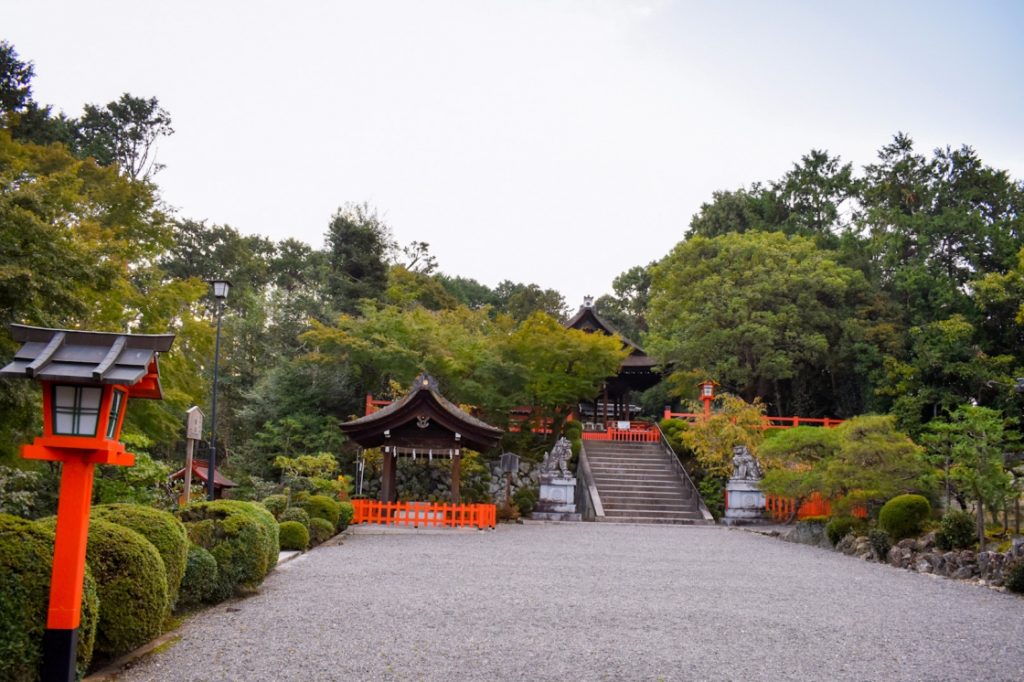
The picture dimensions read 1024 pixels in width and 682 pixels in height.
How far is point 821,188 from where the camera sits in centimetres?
3638

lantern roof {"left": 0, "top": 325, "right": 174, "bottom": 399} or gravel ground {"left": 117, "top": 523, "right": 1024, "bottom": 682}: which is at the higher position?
lantern roof {"left": 0, "top": 325, "right": 174, "bottom": 399}

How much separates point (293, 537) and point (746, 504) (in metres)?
13.8

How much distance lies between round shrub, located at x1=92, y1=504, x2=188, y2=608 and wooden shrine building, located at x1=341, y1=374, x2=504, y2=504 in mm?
12369

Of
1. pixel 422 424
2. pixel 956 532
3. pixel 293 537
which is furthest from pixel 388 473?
pixel 956 532

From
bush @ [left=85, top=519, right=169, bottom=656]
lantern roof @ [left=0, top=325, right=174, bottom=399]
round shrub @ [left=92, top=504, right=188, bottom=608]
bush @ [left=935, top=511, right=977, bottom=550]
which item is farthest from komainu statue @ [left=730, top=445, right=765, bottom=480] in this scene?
lantern roof @ [left=0, top=325, right=174, bottom=399]

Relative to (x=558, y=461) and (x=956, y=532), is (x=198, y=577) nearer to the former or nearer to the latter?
(x=956, y=532)

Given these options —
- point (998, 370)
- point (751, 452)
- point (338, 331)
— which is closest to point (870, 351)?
point (998, 370)

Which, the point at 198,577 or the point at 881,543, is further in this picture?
the point at 881,543

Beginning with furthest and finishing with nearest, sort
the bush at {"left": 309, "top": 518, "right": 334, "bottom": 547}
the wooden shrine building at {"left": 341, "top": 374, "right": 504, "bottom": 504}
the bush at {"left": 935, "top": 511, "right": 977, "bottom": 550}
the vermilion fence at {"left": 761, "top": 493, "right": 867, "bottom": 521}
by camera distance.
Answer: the vermilion fence at {"left": 761, "top": 493, "right": 867, "bottom": 521} < the wooden shrine building at {"left": 341, "top": 374, "right": 504, "bottom": 504} < the bush at {"left": 309, "top": 518, "right": 334, "bottom": 547} < the bush at {"left": 935, "top": 511, "right": 977, "bottom": 550}

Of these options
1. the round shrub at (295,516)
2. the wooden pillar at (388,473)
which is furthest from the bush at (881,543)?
the wooden pillar at (388,473)

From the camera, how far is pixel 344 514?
54.5ft

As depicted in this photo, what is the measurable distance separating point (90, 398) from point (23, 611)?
3.76 ft

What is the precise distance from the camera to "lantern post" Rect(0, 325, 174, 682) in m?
4.25

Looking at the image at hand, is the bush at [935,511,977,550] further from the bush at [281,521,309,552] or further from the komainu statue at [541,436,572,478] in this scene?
the komainu statue at [541,436,572,478]
